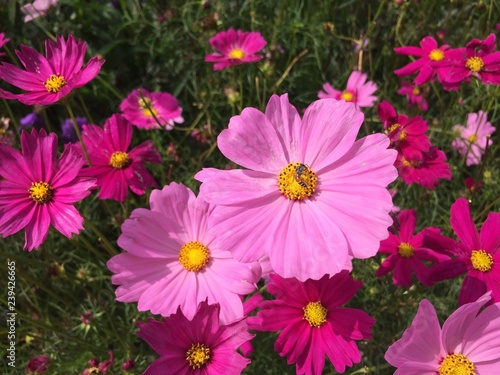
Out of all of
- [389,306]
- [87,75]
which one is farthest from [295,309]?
[87,75]

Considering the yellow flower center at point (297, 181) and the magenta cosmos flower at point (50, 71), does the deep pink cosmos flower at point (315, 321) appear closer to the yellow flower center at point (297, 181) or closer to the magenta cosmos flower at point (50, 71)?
the yellow flower center at point (297, 181)

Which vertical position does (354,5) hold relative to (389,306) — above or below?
above

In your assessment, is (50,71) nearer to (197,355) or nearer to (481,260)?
(197,355)

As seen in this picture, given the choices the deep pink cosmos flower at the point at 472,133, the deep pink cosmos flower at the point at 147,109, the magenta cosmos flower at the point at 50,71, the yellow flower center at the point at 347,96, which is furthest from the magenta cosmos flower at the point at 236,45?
the deep pink cosmos flower at the point at 472,133

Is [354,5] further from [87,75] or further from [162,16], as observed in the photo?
[87,75]

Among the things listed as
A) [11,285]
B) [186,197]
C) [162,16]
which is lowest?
[11,285]

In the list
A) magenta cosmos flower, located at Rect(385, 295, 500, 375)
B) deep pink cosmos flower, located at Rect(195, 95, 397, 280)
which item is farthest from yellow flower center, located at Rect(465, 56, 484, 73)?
magenta cosmos flower, located at Rect(385, 295, 500, 375)
